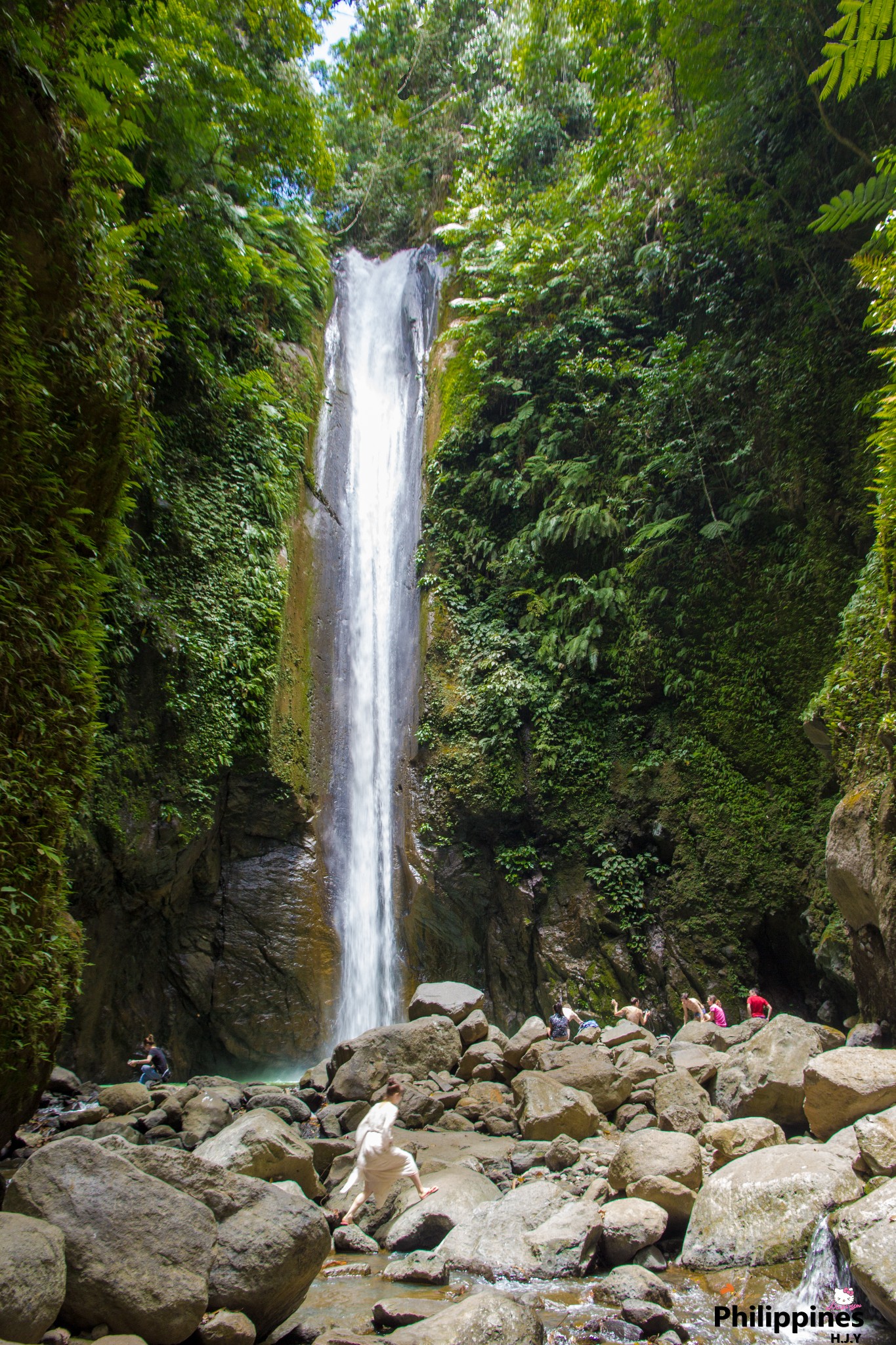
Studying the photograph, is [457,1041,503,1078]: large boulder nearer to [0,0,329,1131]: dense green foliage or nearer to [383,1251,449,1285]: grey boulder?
[383,1251,449,1285]: grey boulder

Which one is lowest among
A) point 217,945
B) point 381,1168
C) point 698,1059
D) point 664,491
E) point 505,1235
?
point 505,1235

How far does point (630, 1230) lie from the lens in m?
4.27

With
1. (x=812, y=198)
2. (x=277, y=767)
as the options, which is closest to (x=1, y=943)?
(x=277, y=767)

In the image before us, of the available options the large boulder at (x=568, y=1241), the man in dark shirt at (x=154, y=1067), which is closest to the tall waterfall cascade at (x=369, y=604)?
the man in dark shirt at (x=154, y=1067)

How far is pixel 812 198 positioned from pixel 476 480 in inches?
266

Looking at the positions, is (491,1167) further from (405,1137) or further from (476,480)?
(476,480)

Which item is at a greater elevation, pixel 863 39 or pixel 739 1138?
pixel 863 39

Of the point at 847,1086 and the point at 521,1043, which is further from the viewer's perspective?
the point at 521,1043

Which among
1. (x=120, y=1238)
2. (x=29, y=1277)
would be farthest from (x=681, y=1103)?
(x=29, y=1277)

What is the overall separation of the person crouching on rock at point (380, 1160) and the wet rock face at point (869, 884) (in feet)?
13.4

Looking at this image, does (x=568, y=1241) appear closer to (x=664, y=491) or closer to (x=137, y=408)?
(x=137, y=408)

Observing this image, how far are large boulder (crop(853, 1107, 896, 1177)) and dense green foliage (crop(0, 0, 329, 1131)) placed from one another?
4.70 m

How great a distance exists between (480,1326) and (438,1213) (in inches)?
76.7

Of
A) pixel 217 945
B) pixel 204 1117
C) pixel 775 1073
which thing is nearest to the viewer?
pixel 775 1073
